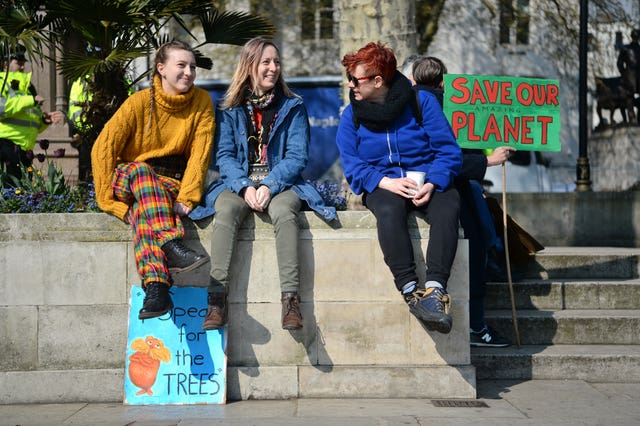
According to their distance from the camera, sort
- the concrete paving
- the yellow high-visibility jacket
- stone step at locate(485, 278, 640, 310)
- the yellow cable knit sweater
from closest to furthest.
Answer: the concrete paving → the yellow cable knit sweater → stone step at locate(485, 278, 640, 310) → the yellow high-visibility jacket

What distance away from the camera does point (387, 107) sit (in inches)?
258

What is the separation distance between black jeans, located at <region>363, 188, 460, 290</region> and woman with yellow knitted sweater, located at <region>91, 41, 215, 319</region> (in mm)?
1254

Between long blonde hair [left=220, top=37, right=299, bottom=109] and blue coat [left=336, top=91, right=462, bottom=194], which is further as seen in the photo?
long blonde hair [left=220, top=37, right=299, bottom=109]

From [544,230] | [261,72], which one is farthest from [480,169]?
[544,230]

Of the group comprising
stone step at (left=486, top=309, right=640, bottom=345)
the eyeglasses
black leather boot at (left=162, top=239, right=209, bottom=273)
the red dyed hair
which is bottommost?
stone step at (left=486, top=309, right=640, bottom=345)

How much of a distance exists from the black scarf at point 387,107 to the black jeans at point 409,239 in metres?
0.56

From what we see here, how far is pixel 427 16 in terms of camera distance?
21.0 meters

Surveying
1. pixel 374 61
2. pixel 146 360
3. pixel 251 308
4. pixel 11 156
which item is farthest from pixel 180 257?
pixel 11 156

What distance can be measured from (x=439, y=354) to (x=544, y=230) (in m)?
5.24

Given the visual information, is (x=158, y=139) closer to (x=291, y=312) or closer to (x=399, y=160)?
(x=291, y=312)

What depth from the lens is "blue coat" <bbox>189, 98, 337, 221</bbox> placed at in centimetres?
654

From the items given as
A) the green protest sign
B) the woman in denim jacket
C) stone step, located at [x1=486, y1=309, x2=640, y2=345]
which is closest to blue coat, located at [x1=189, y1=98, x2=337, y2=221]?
the woman in denim jacket

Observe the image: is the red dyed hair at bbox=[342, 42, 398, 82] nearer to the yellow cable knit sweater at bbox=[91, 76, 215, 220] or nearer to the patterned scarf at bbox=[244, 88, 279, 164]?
the patterned scarf at bbox=[244, 88, 279, 164]

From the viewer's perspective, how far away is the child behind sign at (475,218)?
23.9 ft
